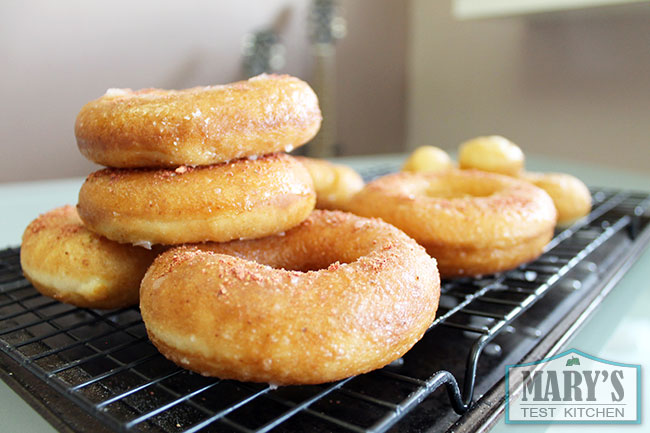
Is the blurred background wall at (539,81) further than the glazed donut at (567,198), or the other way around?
the blurred background wall at (539,81)

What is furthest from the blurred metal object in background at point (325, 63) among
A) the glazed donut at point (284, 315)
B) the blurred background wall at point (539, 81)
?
the glazed donut at point (284, 315)

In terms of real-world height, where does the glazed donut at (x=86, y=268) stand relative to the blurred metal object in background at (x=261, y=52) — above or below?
below

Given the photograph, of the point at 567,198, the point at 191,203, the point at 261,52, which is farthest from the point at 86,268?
the point at 261,52

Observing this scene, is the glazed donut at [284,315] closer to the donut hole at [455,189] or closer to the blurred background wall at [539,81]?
the donut hole at [455,189]

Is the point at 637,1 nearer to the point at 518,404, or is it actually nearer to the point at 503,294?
the point at 503,294

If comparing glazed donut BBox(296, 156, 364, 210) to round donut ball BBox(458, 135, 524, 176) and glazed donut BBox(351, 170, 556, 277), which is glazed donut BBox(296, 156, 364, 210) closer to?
glazed donut BBox(351, 170, 556, 277)

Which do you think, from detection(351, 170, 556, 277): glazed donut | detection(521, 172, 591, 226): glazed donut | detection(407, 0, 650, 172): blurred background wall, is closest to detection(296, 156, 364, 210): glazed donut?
detection(351, 170, 556, 277): glazed donut

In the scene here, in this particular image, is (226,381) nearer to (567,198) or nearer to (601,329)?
(601,329)
